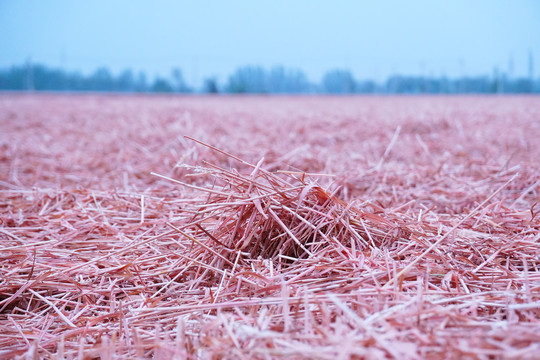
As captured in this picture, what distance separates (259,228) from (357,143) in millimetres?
2967

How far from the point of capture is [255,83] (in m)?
45.0

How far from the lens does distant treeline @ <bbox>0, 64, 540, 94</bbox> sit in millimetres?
35594

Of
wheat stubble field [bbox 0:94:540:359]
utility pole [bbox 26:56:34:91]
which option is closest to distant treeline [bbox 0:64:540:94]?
utility pole [bbox 26:56:34:91]

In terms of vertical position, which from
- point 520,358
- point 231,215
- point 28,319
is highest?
point 231,215

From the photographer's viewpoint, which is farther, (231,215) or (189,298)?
(231,215)

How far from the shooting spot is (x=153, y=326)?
1.01 m

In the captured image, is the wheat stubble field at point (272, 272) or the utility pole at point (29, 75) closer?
the wheat stubble field at point (272, 272)

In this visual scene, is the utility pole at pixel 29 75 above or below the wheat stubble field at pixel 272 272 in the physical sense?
above

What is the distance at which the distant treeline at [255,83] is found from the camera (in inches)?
1401

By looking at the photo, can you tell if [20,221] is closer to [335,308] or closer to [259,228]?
[259,228]

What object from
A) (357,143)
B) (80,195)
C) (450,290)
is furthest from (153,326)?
(357,143)

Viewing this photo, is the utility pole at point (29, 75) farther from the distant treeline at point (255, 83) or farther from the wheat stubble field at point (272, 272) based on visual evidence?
the wheat stubble field at point (272, 272)

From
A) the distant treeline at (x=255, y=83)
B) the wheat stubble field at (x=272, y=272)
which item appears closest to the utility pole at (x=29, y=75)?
the distant treeline at (x=255, y=83)

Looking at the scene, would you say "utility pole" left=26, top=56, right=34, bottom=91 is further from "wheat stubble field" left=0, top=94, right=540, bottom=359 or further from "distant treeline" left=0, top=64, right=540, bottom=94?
"wheat stubble field" left=0, top=94, right=540, bottom=359
